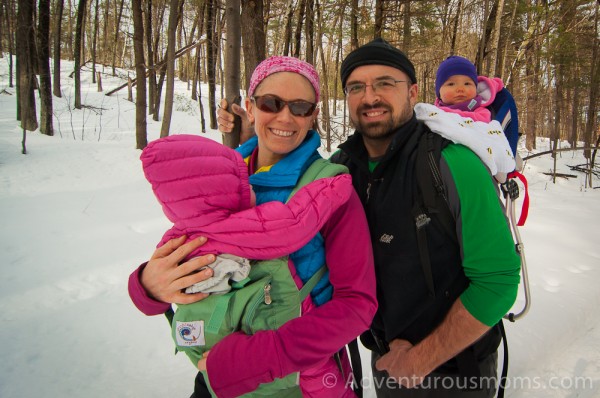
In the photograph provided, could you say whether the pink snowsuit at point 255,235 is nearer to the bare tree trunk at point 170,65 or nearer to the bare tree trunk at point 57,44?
the bare tree trunk at point 170,65

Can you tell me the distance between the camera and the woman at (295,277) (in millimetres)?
1025

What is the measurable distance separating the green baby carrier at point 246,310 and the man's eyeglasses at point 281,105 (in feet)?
2.17

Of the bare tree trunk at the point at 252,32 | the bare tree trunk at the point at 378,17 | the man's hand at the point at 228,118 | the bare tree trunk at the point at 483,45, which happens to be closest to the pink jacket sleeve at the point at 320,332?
the man's hand at the point at 228,118

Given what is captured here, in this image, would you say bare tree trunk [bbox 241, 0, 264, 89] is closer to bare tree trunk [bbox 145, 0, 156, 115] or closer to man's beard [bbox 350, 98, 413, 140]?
man's beard [bbox 350, 98, 413, 140]

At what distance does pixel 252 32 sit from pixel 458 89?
97.8 inches

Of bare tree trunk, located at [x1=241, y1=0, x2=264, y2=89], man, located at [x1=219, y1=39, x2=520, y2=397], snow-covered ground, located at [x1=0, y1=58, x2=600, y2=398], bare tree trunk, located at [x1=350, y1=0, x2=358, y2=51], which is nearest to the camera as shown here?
man, located at [x1=219, y1=39, x2=520, y2=397]

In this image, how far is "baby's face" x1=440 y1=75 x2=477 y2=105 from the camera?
235cm

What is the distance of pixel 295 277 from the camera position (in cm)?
117

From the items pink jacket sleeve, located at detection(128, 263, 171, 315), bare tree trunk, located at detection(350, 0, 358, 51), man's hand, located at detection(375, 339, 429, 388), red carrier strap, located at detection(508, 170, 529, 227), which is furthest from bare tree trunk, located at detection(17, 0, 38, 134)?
red carrier strap, located at detection(508, 170, 529, 227)

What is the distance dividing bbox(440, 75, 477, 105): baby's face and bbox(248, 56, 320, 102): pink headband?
150 centimetres

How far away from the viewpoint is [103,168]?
7.91m

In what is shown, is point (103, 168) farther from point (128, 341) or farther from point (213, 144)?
point (213, 144)

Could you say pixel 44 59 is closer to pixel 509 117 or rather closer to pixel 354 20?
pixel 354 20

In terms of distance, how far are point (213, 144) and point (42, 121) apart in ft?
42.1
